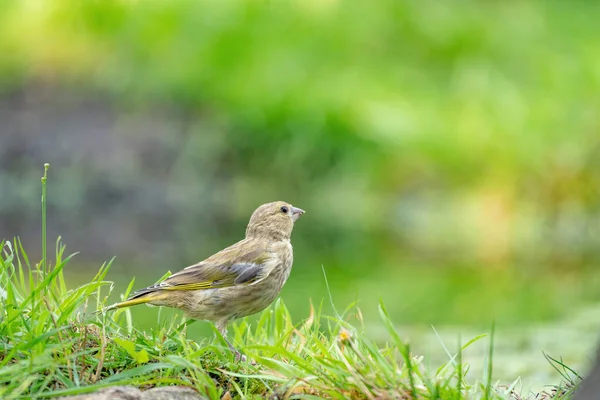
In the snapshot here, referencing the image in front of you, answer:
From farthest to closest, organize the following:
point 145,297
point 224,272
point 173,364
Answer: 1. point 224,272
2. point 145,297
3. point 173,364

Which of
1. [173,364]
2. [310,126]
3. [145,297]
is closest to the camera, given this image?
[173,364]

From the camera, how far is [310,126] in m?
14.7

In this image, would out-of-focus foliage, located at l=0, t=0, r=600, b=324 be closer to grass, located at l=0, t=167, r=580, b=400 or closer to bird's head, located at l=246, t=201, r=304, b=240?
bird's head, located at l=246, t=201, r=304, b=240

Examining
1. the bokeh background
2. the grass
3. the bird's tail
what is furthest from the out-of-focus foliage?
the grass

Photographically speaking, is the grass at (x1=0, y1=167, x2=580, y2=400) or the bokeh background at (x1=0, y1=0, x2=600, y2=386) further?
the bokeh background at (x1=0, y1=0, x2=600, y2=386)

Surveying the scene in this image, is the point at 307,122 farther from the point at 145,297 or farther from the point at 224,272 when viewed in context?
Answer: the point at 145,297

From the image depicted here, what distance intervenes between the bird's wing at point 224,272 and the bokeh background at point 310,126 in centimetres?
614

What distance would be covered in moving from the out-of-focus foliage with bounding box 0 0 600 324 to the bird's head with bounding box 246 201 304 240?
21.1 feet

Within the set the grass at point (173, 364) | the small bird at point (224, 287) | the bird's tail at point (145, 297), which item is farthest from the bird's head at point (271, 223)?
the grass at point (173, 364)

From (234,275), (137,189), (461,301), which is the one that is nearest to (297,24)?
(137,189)

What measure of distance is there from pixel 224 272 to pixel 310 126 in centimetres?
963

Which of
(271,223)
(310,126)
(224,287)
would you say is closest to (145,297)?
(224,287)

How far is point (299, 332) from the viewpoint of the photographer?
186 inches

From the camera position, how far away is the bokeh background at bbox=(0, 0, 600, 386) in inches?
527
